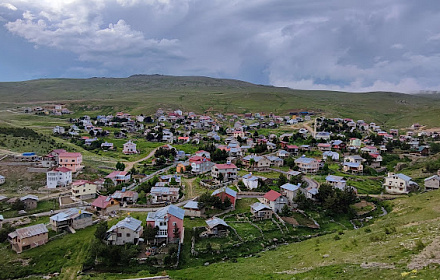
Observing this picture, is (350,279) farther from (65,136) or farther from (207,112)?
(207,112)

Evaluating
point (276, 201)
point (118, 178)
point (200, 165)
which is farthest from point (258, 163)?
point (118, 178)

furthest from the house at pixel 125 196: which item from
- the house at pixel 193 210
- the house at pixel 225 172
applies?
the house at pixel 225 172

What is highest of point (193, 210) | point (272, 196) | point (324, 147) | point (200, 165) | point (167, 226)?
point (324, 147)

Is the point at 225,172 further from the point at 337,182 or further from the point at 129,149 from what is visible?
the point at 129,149

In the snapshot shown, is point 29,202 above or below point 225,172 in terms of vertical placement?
below

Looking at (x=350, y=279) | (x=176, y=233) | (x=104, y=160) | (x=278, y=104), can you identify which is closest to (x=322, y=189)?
(x=176, y=233)

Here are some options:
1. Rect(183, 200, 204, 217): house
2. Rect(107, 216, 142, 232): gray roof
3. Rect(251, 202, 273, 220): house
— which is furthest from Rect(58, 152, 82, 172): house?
Rect(251, 202, 273, 220): house
